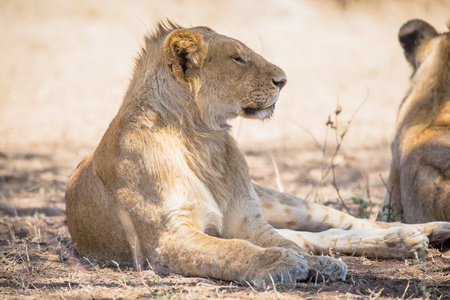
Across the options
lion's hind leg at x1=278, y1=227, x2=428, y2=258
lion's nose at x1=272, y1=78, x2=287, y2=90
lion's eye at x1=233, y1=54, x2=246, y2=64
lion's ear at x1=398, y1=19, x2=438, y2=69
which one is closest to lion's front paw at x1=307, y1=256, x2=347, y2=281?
lion's hind leg at x1=278, y1=227, x2=428, y2=258

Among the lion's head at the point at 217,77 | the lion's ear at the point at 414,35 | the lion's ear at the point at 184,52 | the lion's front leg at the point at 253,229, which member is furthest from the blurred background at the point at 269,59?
the lion's ear at the point at 184,52

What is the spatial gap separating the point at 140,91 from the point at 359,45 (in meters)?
9.11

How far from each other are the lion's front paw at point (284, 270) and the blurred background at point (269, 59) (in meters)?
2.08

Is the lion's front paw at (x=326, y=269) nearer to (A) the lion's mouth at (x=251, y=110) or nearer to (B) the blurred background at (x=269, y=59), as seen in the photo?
(A) the lion's mouth at (x=251, y=110)

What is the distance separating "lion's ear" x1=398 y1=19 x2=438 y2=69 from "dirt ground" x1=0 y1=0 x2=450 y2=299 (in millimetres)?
733

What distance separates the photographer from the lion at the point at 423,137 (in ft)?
11.9

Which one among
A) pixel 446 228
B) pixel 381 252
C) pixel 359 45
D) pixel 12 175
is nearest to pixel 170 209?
pixel 381 252

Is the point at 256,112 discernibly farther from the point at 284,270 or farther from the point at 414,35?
the point at 414,35

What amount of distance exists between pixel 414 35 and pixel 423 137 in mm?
1193

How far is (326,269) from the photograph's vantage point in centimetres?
259

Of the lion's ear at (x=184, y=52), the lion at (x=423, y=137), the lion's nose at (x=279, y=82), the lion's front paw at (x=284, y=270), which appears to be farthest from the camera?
the lion at (x=423, y=137)

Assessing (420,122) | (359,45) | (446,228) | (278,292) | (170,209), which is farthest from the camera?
(359,45)

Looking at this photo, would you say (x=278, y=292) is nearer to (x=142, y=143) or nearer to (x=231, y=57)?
(x=142, y=143)

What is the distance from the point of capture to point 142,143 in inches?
117
